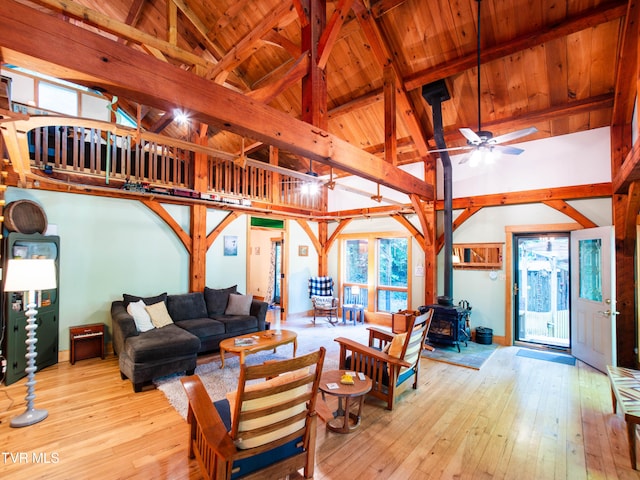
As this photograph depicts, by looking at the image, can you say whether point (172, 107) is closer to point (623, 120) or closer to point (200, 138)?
point (200, 138)

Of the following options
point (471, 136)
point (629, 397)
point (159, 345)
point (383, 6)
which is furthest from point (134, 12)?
point (629, 397)

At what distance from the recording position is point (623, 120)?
14.7 feet

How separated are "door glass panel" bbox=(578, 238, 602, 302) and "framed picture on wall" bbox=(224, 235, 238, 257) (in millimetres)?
6401

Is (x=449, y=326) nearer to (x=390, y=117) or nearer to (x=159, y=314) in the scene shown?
(x=390, y=117)

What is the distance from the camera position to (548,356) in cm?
501

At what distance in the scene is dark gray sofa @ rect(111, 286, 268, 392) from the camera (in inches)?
143

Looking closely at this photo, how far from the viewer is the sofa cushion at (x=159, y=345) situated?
141 inches

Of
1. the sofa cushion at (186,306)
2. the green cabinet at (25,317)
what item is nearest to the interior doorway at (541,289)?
the sofa cushion at (186,306)

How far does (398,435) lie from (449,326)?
2.94 m

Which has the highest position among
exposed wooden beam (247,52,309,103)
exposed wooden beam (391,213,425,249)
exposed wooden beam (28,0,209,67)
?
exposed wooden beam (28,0,209,67)

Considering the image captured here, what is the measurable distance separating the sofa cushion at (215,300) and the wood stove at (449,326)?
12.9 feet

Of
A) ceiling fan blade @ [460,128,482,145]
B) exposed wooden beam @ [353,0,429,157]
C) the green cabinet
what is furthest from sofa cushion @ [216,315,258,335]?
ceiling fan blade @ [460,128,482,145]

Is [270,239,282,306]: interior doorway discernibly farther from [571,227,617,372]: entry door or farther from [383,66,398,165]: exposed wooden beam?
[571,227,617,372]: entry door

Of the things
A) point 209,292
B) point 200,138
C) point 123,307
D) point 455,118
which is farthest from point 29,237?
point 455,118
